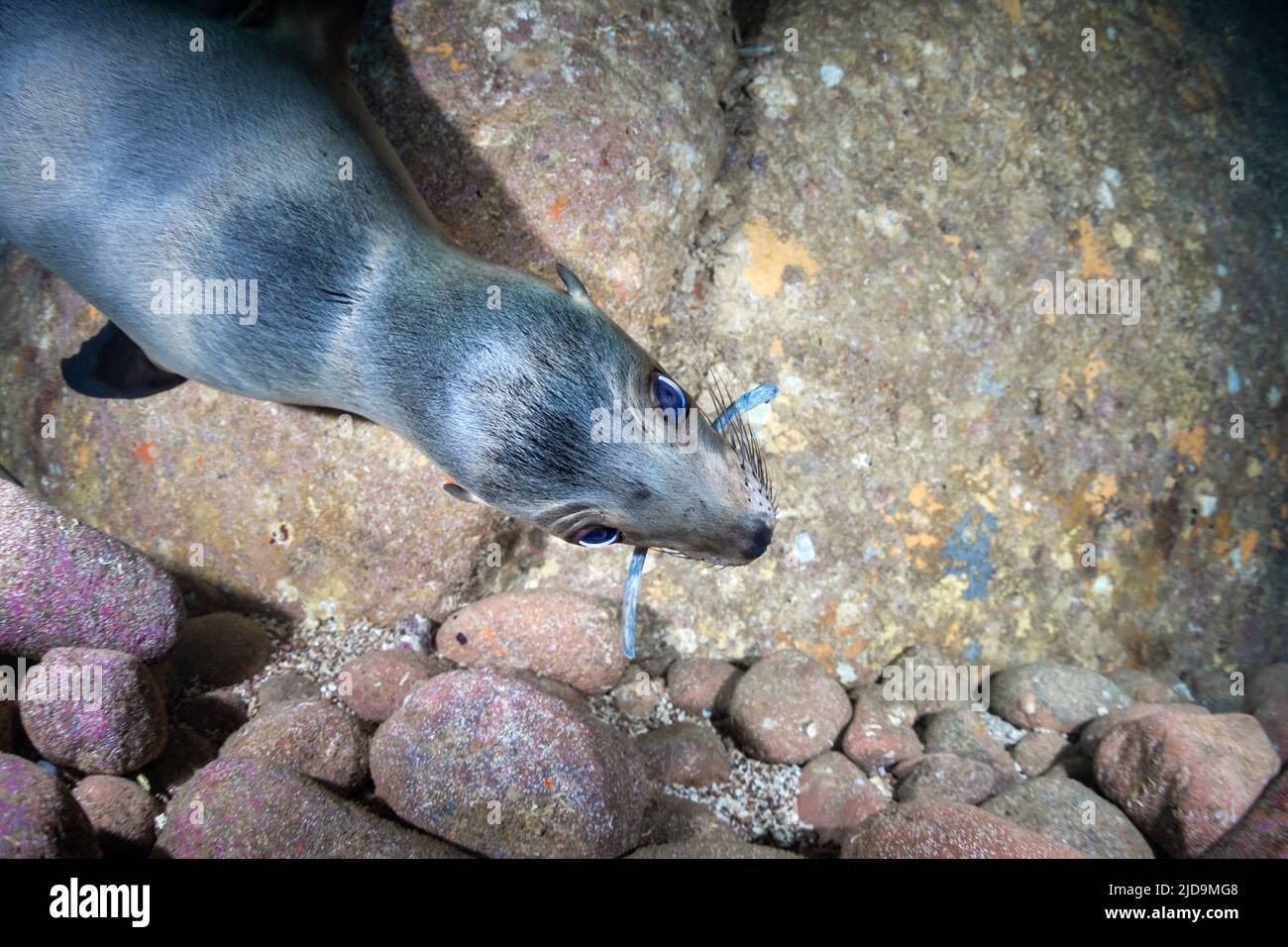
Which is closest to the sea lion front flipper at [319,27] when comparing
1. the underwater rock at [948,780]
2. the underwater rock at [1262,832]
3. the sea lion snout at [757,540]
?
the sea lion snout at [757,540]

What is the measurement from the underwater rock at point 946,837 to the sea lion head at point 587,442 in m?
0.86

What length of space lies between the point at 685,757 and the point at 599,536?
3.26 feet

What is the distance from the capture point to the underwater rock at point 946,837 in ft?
5.52

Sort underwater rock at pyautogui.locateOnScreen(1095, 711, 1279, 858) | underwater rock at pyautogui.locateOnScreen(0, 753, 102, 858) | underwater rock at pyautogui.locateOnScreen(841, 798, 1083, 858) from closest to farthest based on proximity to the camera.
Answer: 1. underwater rock at pyautogui.locateOnScreen(0, 753, 102, 858)
2. underwater rock at pyautogui.locateOnScreen(841, 798, 1083, 858)
3. underwater rock at pyautogui.locateOnScreen(1095, 711, 1279, 858)

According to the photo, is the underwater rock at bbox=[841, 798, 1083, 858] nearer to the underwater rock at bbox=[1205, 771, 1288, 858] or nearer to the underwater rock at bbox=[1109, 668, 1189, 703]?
the underwater rock at bbox=[1205, 771, 1288, 858]

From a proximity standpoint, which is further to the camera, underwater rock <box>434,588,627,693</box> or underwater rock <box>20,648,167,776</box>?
underwater rock <box>434,588,627,693</box>

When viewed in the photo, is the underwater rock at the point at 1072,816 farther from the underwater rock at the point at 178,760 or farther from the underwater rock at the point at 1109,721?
the underwater rock at the point at 178,760

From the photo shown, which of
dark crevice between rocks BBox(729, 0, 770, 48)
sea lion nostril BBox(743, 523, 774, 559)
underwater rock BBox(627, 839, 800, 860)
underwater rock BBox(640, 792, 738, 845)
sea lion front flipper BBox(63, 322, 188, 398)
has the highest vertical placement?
dark crevice between rocks BBox(729, 0, 770, 48)

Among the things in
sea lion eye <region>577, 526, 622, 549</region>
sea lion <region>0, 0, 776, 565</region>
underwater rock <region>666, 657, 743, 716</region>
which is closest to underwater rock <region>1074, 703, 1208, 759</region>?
underwater rock <region>666, 657, 743, 716</region>

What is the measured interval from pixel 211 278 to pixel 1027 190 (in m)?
3.34

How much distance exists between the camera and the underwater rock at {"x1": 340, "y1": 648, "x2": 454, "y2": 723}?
2188 mm

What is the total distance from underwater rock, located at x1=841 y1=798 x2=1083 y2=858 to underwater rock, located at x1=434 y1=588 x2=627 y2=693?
3.40 feet
